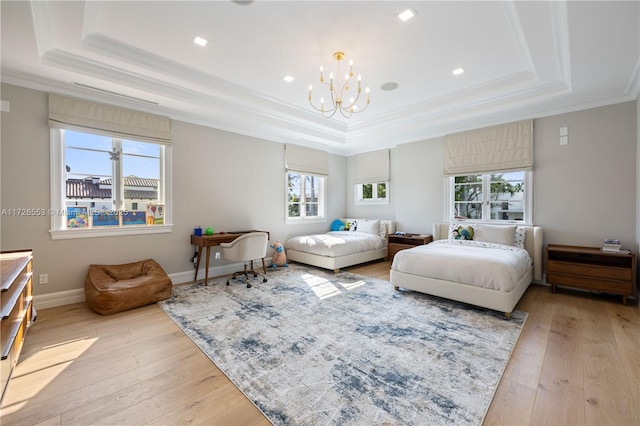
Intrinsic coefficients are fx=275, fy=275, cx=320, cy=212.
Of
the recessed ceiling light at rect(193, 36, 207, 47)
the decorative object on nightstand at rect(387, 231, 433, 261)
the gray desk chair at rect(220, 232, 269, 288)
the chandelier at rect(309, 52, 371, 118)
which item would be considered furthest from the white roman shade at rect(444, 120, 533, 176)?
the recessed ceiling light at rect(193, 36, 207, 47)

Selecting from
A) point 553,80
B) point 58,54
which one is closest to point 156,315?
point 58,54

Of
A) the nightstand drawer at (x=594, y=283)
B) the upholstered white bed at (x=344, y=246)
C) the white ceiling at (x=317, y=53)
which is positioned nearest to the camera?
the white ceiling at (x=317, y=53)

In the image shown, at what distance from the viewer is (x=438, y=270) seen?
3383 millimetres

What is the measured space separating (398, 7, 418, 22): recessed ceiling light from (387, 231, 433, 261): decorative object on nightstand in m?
3.69

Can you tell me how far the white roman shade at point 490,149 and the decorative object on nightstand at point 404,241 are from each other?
4.20ft

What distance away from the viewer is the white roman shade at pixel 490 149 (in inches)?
167

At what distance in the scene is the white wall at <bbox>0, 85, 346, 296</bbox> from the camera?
3.09 meters

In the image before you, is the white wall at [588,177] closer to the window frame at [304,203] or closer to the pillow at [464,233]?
the pillow at [464,233]

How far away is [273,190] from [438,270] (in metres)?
3.43

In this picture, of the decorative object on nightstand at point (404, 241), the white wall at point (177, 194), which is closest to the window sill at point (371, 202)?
the white wall at point (177, 194)

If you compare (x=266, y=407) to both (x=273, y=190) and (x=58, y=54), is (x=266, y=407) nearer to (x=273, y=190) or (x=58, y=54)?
(x=58, y=54)

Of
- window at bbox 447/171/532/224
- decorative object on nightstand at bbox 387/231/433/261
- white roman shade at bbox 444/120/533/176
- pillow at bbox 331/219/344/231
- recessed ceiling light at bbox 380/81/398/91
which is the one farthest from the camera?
pillow at bbox 331/219/344/231

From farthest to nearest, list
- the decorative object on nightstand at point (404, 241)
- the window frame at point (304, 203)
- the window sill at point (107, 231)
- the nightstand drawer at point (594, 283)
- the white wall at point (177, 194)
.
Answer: the window frame at point (304, 203) → the decorative object on nightstand at point (404, 241) → the window sill at point (107, 231) → the nightstand drawer at point (594, 283) → the white wall at point (177, 194)

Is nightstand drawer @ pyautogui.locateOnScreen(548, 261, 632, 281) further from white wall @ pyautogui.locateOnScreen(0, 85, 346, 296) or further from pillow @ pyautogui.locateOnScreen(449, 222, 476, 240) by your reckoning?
white wall @ pyautogui.locateOnScreen(0, 85, 346, 296)
